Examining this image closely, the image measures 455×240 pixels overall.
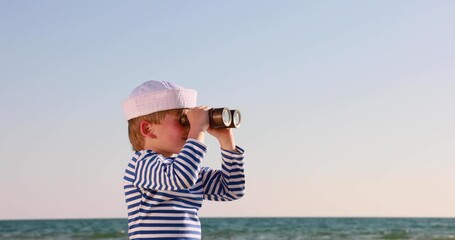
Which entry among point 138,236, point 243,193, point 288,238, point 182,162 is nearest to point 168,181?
point 182,162

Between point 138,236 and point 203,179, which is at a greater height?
point 203,179

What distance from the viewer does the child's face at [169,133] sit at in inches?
91.4

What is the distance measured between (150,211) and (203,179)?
0.29 meters

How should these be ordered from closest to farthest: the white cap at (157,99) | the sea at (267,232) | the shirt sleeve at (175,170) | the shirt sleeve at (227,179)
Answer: the shirt sleeve at (175,170) < the white cap at (157,99) < the shirt sleeve at (227,179) < the sea at (267,232)

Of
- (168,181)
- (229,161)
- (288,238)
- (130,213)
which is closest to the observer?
(168,181)

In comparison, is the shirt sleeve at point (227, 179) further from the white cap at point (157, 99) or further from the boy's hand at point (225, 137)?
the white cap at point (157, 99)

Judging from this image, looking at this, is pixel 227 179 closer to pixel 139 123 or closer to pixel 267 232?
pixel 139 123

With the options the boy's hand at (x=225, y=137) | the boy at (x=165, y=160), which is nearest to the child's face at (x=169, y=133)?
the boy at (x=165, y=160)

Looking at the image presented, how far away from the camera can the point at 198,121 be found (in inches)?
89.3

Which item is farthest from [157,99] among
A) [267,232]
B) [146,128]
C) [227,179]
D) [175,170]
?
[267,232]

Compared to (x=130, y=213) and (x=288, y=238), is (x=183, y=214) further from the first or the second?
(x=288, y=238)

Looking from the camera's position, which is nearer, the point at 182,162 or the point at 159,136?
the point at 182,162

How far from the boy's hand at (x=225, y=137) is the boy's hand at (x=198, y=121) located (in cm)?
10

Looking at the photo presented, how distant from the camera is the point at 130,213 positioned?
2318 millimetres
